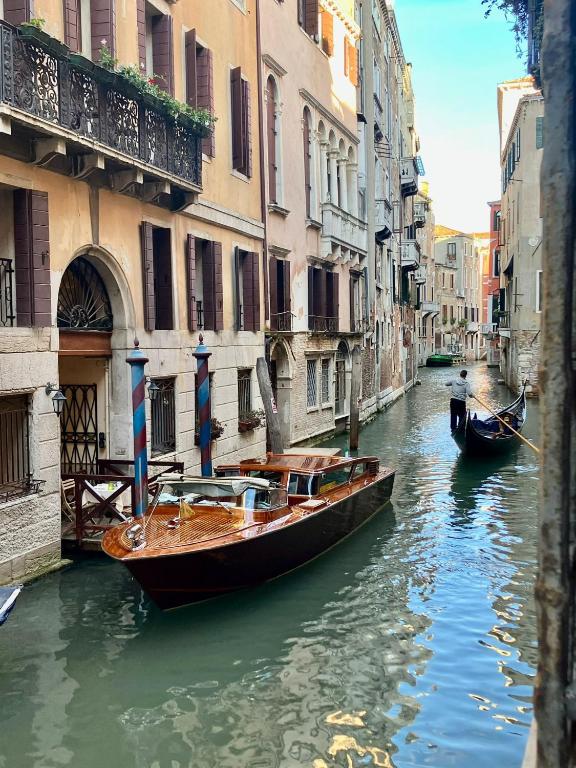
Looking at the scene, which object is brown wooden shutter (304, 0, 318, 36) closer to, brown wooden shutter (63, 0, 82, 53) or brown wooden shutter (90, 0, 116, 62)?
brown wooden shutter (90, 0, 116, 62)

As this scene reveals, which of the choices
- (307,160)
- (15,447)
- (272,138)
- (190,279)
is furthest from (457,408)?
(15,447)

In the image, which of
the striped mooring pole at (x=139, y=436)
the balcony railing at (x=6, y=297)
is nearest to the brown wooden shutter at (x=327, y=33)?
the striped mooring pole at (x=139, y=436)

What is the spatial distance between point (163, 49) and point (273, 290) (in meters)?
5.28

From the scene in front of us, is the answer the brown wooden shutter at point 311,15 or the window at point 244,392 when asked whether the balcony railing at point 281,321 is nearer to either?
the window at point 244,392

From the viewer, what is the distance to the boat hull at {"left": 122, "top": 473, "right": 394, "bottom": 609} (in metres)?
6.46

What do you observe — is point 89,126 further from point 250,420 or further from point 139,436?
point 250,420

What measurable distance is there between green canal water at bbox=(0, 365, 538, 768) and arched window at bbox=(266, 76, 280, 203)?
24.7ft

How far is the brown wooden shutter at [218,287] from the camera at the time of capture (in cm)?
1170

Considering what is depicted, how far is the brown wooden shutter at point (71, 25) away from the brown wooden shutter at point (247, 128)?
4.68m

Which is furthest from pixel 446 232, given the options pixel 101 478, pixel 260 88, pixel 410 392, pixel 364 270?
pixel 101 478

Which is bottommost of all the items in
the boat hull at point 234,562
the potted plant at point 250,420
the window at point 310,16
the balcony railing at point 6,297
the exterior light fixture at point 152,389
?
the boat hull at point 234,562

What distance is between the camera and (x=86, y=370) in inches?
362

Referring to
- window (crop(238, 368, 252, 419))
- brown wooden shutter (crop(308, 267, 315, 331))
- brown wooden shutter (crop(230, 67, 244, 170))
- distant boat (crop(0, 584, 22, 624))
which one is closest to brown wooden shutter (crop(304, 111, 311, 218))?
brown wooden shutter (crop(308, 267, 315, 331))

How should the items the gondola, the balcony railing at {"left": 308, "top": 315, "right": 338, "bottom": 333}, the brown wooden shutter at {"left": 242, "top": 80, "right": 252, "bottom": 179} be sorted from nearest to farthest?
1. the brown wooden shutter at {"left": 242, "top": 80, "right": 252, "bottom": 179}
2. the gondola
3. the balcony railing at {"left": 308, "top": 315, "right": 338, "bottom": 333}
